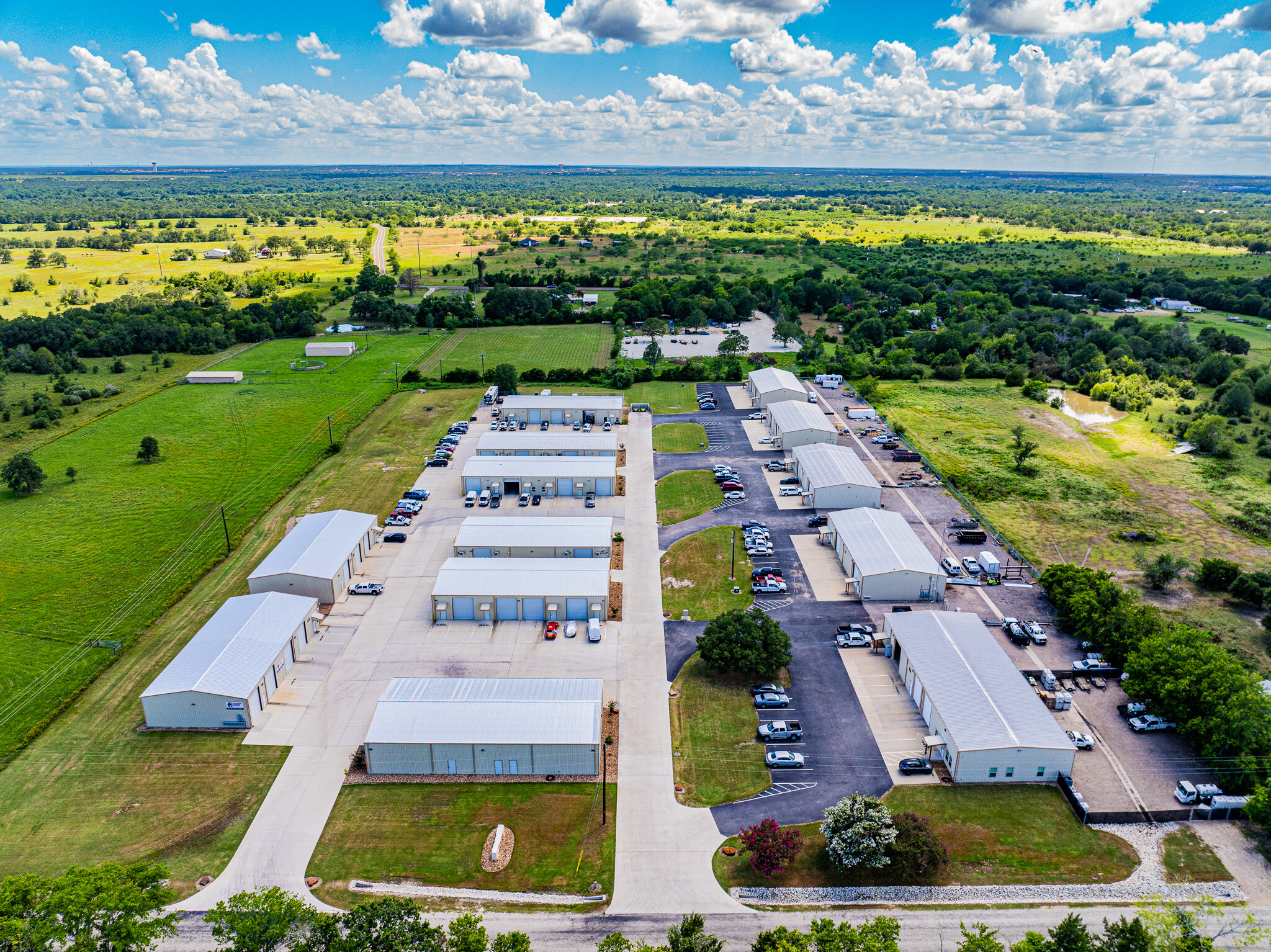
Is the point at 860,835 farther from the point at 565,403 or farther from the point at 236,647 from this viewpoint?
the point at 565,403

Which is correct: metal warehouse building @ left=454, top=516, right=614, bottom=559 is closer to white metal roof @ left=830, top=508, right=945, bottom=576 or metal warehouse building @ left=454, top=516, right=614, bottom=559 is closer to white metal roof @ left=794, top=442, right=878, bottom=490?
white metal roof @ left=830, top=508, right=945, bottom=576

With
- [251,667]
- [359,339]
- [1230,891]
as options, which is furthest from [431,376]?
[1230,891]

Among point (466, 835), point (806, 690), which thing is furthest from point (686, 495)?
point (466, 835)

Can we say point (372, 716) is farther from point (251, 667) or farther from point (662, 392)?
point (662, 392)

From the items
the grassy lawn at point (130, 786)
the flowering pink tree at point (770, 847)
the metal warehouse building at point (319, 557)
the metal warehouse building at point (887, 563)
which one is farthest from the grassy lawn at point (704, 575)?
the grassy lawn at point (130, 786)

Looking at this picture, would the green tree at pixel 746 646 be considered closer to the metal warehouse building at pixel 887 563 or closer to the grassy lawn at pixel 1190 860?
the metal warehouse building at pixel 887 563

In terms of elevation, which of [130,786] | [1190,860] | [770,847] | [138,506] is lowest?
[1190,860]

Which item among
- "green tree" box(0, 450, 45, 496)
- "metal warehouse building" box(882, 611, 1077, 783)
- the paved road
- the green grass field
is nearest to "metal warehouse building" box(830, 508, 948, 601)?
the paved road
